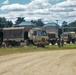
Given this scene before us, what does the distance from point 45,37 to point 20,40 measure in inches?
151

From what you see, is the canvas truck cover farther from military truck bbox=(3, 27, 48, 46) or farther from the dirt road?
the dirt road

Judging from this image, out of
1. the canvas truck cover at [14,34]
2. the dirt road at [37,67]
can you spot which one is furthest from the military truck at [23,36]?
the dirt road at [37,67]

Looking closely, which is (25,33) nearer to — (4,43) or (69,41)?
(4,43)

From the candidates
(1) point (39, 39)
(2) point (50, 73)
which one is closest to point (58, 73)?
(2) point (50, 73)

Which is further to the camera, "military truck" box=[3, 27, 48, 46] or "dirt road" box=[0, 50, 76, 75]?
"military truck" box=[3, 27, 48, 46]

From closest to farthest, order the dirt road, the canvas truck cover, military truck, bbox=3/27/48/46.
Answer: the dirt road, military truck, bbox=3/27/48/46, the canvas truck cover

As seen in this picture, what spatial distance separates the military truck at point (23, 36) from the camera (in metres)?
52.2

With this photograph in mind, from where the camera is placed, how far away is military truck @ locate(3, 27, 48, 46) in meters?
52.2

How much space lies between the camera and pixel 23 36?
54031mm

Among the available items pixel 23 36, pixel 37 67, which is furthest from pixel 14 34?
pixel 37 67

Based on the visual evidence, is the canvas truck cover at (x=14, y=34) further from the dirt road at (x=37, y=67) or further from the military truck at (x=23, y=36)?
the dirt road at (x=37, y=67)

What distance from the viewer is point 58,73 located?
15.4m

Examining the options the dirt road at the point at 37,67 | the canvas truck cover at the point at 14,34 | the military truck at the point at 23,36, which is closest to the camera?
the dirt road at the point at 37,67

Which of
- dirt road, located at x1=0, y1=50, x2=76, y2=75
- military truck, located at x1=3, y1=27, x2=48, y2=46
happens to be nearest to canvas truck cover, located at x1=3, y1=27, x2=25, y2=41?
military truck, located at x1=3, y1=27, x2=48, y2=46
